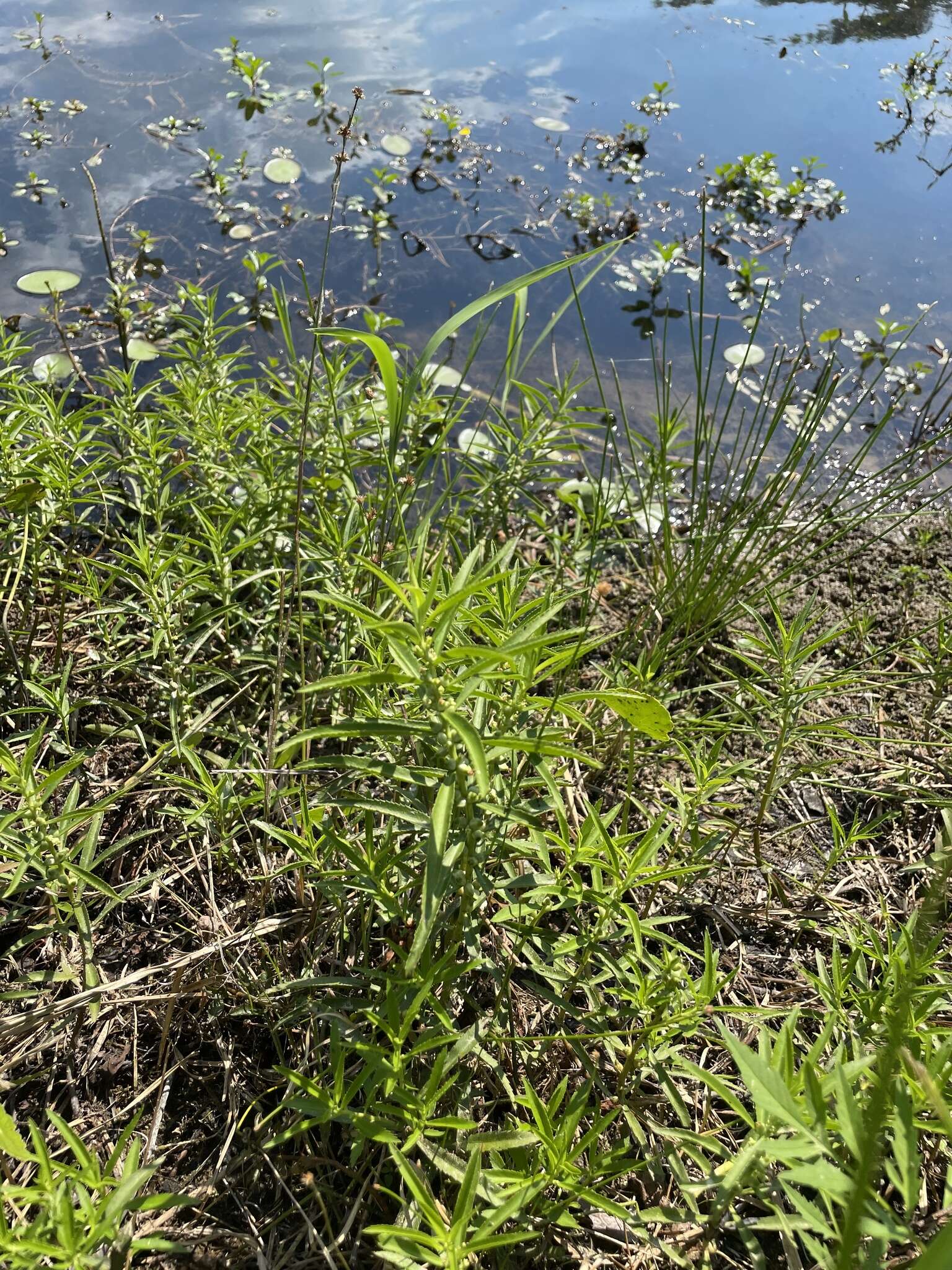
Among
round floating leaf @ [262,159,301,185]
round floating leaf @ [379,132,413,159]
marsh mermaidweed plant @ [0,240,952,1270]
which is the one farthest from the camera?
round floating leaf @ [379,132,413,159]

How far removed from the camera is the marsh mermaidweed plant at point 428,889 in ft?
3.73

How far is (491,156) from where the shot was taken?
16.1 feet

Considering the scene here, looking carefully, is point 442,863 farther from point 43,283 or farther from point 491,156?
point 491,156

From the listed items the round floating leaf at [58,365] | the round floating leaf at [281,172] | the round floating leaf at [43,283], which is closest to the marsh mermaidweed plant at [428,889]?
the round floating leaf at [58,365]

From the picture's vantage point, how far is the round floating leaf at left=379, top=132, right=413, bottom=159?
15.8 ft

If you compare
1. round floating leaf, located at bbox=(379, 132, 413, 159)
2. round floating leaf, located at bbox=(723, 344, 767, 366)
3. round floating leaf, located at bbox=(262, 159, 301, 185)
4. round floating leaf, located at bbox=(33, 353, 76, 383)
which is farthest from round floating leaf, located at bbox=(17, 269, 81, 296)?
round floating leaf, located at bbox=(723, 344, 767, 366)

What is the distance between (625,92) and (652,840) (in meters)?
5.73

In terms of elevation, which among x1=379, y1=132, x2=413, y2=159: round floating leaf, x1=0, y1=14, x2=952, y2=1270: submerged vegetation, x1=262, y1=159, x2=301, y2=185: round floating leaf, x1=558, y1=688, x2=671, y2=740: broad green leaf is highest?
Result: x1=379, y1=132, x2=413, y2=159: round floating leaf

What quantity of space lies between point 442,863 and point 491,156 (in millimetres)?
4947

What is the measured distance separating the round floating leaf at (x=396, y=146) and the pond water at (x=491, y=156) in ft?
0.06

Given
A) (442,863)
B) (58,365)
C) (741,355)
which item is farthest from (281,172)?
(442,863)

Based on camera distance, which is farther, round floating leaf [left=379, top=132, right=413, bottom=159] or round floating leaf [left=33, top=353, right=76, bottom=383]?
round floating leaf [left=379, top=132, right=413, bottom=159]

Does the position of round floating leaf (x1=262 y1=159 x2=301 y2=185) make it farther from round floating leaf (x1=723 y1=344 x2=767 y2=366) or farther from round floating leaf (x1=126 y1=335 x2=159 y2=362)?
round floating leaf (x1=723 y1=344 x2=767 y2=366)

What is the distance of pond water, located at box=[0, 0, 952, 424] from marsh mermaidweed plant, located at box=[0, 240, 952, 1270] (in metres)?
1.89
